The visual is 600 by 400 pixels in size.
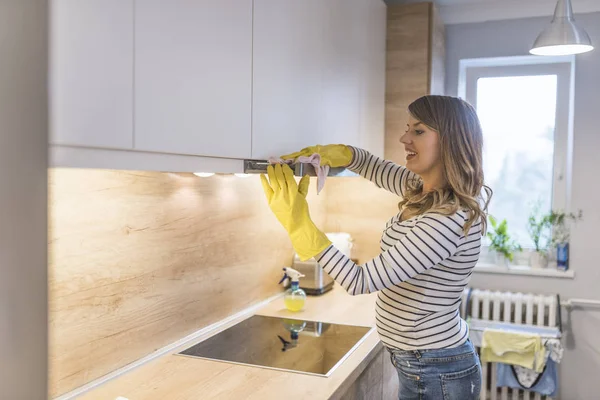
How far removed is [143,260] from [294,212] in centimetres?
52

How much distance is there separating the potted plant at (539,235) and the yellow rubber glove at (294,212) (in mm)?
2134

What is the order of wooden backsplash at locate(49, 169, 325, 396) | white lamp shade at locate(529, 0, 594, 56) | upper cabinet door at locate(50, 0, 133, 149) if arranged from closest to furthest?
1. upper cabinet door at locate(50, 0, 133, 149)
2. wooden backsplash at locate(49, 169, 325, 396)
3. white lamp shade at locate(529, 0, 594, 56)

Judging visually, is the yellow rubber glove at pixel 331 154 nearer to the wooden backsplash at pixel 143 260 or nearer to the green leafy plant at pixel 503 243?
the wooden backsplash at pixel 143 260

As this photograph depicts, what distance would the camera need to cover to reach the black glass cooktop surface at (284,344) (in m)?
1.68

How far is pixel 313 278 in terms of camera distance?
2566mm

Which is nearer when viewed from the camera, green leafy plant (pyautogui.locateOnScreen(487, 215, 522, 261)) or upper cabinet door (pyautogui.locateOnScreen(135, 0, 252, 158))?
upper cabinet door (pyautogui.locateOnScreen(135, 0, 252, 158))

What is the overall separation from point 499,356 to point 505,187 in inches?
39.7

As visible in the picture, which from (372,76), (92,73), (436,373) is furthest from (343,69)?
(92,73)

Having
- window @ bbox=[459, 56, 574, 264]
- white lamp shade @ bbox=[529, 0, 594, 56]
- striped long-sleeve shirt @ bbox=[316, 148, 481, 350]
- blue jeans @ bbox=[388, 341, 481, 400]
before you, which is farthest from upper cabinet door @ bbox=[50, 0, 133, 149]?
window @ bbox=[459, 56, 574, 264]

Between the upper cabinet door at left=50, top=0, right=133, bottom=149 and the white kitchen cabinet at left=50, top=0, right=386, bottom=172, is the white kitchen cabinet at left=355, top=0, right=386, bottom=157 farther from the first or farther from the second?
the upper cabinet door at left=50, top=0, right=133, bottom=149

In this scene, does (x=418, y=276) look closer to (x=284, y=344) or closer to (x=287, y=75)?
(x=284, y=344)

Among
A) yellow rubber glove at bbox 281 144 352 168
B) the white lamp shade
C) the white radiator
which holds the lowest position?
the white radiator

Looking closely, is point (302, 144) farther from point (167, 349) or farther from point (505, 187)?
point (505, 187)

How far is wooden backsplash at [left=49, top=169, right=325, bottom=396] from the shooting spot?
1359 millimetres
